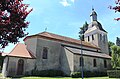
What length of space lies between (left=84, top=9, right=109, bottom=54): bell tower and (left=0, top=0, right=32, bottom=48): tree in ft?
111

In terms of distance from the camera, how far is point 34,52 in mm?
25359

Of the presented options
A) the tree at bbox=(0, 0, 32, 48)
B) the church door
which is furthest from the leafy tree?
the tree at bbox=(0, 0, 32, 48)

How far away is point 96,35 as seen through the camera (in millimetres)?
38531

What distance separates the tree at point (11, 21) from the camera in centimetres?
630

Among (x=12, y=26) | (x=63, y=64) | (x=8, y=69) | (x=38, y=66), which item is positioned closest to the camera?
(x=12, y=26)

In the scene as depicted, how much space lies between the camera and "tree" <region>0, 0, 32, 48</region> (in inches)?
248

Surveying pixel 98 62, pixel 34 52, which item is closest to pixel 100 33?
pixel 98 62

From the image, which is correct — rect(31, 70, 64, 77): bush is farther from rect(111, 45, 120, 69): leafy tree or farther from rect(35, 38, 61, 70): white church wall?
rect(111, 45, 120, 69): leafy tree

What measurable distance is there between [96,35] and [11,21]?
113ft

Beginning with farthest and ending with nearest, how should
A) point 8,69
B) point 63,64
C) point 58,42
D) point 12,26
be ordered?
point 58,42 < point 63,64 < point 8,69 < point 12,26

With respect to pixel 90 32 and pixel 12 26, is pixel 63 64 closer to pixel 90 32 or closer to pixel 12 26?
pixel 90 32

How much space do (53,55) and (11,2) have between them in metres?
21.6

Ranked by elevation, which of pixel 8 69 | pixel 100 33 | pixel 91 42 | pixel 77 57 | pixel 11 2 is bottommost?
pixel 8 69

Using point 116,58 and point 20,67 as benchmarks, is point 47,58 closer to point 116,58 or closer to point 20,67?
point 20,67
